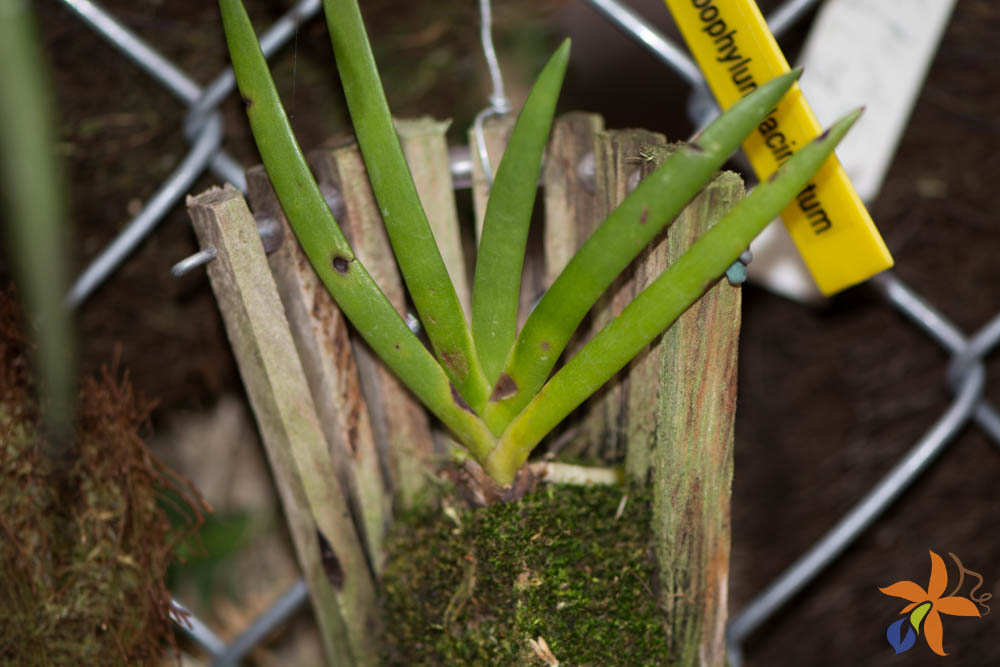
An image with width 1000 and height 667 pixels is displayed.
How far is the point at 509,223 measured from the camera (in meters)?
0.41

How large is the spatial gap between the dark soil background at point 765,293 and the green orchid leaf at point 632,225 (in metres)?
0.37

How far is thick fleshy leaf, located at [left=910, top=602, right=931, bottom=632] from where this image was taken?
1.49 ft

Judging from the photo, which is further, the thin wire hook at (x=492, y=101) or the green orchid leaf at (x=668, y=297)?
the thin wire hook at (x=492, y=101)

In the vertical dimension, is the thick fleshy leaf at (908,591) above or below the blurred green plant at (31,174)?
below

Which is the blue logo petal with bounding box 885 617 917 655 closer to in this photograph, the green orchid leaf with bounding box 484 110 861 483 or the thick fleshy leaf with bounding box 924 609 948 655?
the thick fleshy leaf with bounding box 924 609 948 655

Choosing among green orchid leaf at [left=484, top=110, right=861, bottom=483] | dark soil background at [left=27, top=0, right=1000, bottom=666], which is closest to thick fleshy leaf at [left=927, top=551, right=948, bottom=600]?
green orchid leaf at [left=484, top=110, right=861, bottom=483]

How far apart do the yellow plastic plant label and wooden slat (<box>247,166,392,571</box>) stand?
0.28 metres

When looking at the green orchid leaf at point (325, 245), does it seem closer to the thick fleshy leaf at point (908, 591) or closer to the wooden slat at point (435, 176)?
the wooden slat at point (435, 176)

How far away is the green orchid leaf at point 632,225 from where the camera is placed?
0.35 meters

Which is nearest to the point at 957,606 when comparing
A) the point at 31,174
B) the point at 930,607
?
the point at 930,607

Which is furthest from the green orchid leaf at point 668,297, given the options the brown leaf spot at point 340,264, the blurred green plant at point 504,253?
the brown leaf spot at point 340,264

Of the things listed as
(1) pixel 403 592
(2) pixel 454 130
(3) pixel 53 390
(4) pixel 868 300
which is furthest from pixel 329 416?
(4) pixel 868 300

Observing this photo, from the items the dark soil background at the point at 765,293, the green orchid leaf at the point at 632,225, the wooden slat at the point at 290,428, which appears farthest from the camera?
A: the dark soil background at the point at 765,293

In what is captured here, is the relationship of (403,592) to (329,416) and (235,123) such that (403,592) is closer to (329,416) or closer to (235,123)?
(329,416)
